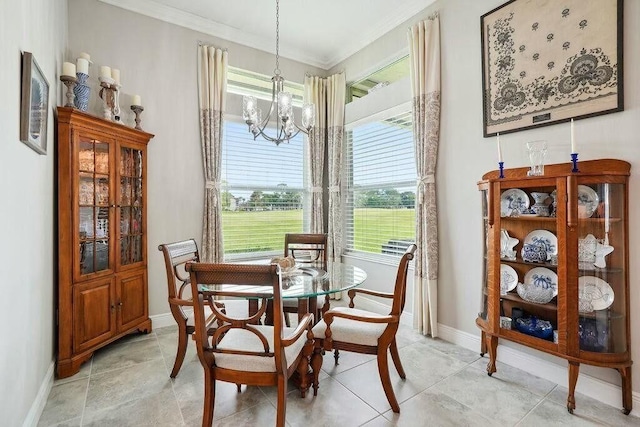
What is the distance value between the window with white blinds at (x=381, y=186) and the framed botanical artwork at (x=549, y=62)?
1.03m

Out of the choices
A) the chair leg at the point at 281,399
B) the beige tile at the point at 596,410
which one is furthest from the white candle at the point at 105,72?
the beige tile at the point at 596,410

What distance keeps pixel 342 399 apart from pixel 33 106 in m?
2.58

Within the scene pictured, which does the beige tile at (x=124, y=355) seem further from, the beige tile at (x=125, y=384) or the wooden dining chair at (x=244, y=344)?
the wooden dining chair at (x=244, y=344)

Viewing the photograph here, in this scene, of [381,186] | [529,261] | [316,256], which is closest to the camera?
[529,261]

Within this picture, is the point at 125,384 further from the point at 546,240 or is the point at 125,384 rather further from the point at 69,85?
the point at 546,240

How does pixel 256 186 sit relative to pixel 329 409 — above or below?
above

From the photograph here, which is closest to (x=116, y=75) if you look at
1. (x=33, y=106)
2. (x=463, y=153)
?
(x=33, y=106)

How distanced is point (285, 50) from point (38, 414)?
169 inches

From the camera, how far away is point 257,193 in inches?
162

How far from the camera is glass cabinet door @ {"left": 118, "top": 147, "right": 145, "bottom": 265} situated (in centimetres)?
291

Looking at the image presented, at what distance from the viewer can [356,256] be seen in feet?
13.7

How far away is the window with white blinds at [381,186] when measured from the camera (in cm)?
353

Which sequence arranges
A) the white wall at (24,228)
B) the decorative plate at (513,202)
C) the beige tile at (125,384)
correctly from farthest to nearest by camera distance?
1. the decorative plate at (513,202)
2. the beige tile at (125,384)
3. the white wall at (24,228)

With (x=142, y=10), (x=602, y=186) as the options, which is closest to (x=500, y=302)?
(x=602, y=186)
